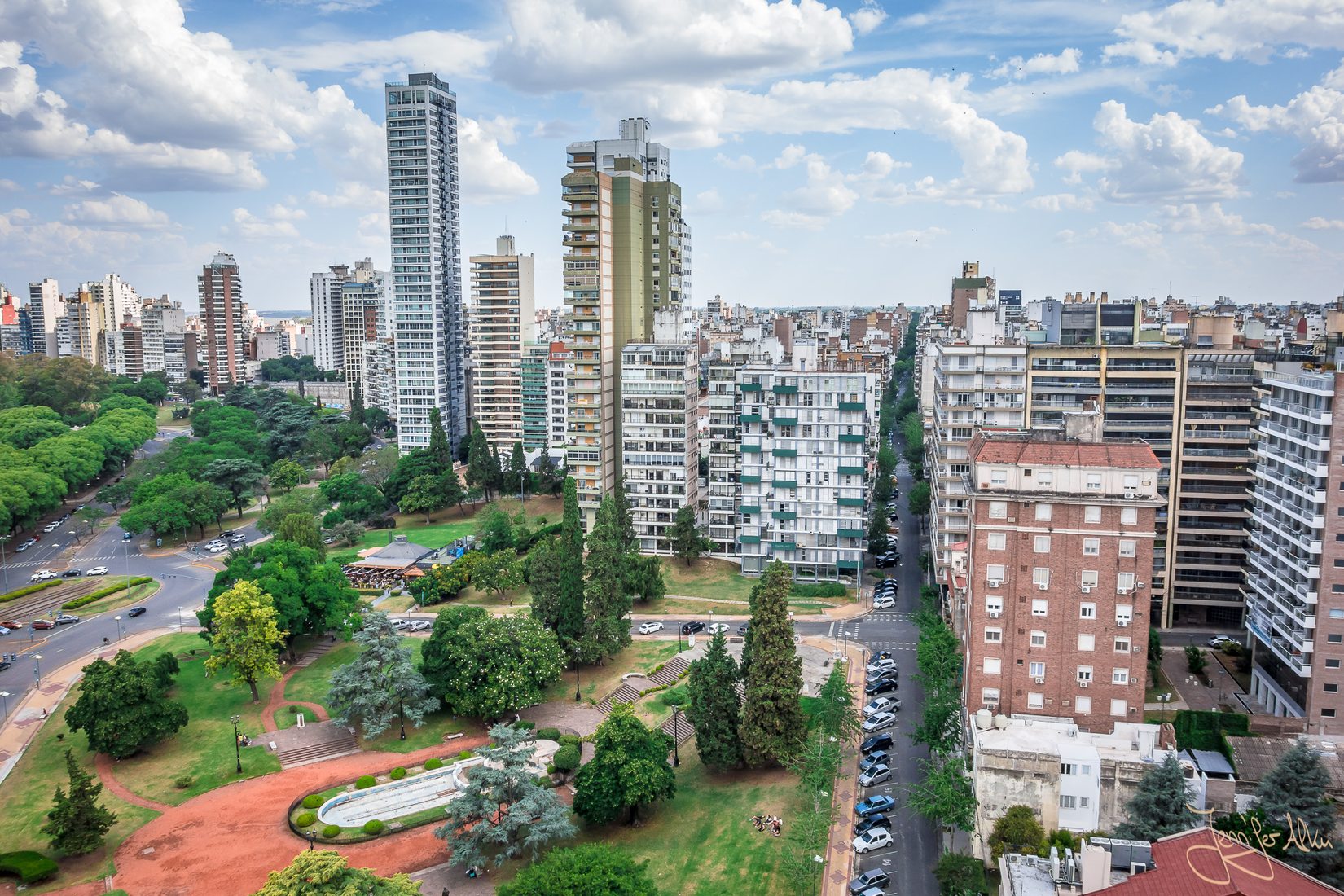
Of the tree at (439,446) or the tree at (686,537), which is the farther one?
the tree at (439,446)

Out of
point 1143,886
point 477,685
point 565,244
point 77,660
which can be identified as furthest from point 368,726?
point 565,244

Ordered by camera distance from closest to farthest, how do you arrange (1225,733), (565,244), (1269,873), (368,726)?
(1269,873) → (1225,733) → (368,726) → (565,244)

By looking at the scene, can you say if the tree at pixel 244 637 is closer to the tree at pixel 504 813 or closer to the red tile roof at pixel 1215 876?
the tree at pixel 504 813

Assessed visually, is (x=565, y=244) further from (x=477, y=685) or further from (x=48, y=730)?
(x=48, y=730)

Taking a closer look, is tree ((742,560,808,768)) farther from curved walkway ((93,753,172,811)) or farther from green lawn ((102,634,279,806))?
curved walkway ((93,753,172,811))

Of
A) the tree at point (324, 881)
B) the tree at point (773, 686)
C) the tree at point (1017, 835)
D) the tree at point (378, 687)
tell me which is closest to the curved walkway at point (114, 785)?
the tree at point (378, 687)

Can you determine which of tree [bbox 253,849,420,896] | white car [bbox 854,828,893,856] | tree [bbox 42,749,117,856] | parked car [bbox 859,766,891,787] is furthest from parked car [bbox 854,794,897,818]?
tree [bbox 42,749,117,856]
